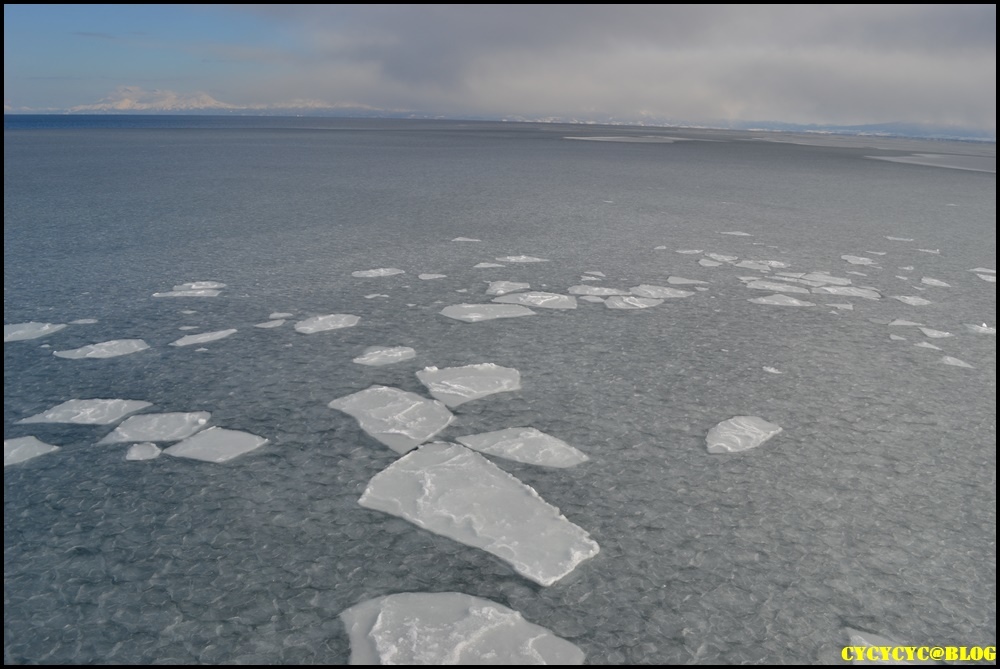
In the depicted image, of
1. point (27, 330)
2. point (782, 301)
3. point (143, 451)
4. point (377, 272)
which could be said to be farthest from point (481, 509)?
point (377, 272)

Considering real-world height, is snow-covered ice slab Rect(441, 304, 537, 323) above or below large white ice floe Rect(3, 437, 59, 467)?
above

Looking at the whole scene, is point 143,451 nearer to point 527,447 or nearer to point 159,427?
point 159,427

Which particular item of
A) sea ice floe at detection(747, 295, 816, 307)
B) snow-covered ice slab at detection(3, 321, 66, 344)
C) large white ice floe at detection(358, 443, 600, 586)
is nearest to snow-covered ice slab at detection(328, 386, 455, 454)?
large white ice floe at detection(358, 443, 600, 586)

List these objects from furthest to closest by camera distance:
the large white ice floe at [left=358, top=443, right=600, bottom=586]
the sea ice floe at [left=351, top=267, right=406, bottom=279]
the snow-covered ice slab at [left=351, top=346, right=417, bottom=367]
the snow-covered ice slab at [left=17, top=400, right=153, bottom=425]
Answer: the sea ice floe at [left=351, top=267, right=406, bottom=279] < the snow-covered ice slab at [left=351, top=346, right=417, bottom=367] < the snow-covered ice slab at [left=17, top=400, right=153, bottom=425] < the large white ice floe at [left=358, top=443, right=600, bottom=586]

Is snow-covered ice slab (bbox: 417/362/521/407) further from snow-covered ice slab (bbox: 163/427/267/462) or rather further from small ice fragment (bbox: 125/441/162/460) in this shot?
small ice fragment (bbox: 125/441/162/460)

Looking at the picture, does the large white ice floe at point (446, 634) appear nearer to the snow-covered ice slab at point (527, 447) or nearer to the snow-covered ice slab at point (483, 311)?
the snow-covered ice slab at point (527, 447)

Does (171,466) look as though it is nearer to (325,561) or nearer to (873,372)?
(325,561)

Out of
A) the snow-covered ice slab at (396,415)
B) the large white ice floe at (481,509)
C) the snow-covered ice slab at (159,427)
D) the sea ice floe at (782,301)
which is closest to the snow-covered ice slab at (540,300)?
the sea ice floe at (782,301)

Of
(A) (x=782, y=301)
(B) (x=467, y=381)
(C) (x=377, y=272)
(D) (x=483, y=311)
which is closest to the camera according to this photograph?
(B) (x=467, y=381)
